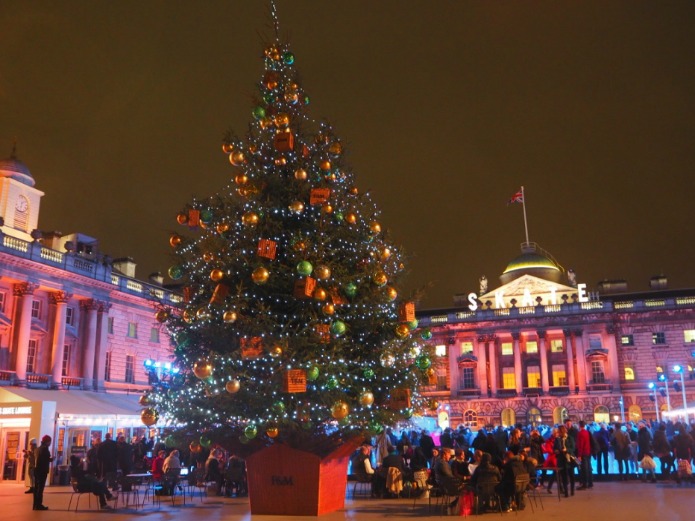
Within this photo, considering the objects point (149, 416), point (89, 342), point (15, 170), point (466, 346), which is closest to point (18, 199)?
point (15, 170)

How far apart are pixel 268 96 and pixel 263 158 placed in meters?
1.41

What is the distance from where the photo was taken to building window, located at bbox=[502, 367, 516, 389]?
221ft

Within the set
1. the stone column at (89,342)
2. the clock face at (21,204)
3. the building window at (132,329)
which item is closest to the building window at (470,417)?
the building window at (132,329)

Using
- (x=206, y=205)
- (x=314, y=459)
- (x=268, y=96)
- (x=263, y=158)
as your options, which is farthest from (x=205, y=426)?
(x=268, y=96)

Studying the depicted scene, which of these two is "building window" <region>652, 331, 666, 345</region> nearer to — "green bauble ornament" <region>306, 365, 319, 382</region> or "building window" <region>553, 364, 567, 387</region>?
"building window" <region>553, 364, 567, 387</region>

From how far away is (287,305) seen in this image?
45.8ft

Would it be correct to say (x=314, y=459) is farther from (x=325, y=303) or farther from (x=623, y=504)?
(x=623, y=504)

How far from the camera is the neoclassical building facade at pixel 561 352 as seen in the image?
203 feet

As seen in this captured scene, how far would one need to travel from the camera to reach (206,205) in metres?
14.8

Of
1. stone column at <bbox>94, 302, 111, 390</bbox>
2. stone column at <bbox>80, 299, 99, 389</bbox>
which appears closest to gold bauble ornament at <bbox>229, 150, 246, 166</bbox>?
stone column at <bbox>80, 299, 99, 389</bbox>

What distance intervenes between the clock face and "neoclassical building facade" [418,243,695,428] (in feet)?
115

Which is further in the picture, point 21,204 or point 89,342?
point 21,204

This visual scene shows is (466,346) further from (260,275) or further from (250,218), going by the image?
(260,275)

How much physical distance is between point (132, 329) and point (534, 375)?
39.6 meters
